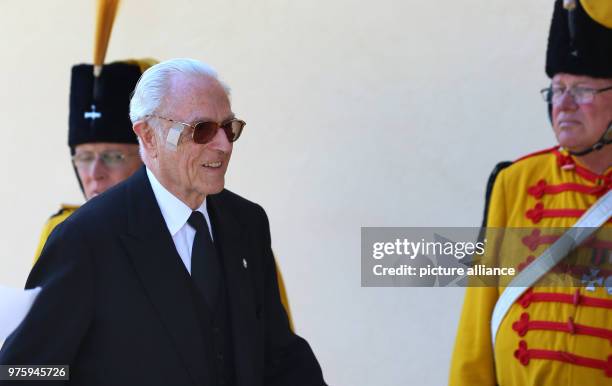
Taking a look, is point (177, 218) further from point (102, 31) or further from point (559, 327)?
point (102, 31)

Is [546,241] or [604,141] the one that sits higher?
[604,141]

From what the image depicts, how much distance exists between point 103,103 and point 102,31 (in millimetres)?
325

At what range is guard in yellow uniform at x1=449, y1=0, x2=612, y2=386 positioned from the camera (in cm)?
381

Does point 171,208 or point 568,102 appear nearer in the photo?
point 171,208

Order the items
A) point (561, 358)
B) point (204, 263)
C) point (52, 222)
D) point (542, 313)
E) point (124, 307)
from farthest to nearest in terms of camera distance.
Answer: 1. point (52, 222)
2. point (542, 313)
3. point (561, 358)
4. point (204, 263)
5. point (124, 307)

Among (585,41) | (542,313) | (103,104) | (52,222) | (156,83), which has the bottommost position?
(542,313)

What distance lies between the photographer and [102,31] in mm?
4996

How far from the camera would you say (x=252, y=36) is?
218 inches

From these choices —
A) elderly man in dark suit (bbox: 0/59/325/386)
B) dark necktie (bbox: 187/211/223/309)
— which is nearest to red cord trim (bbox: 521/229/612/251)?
elderly man in dark suit (bbox: 0/59/325/386)

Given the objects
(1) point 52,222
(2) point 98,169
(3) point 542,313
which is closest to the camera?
(3) point 542,313

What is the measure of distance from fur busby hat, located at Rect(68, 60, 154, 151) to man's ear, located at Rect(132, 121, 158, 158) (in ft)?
5.08

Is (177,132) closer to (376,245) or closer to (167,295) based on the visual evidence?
(167,295)

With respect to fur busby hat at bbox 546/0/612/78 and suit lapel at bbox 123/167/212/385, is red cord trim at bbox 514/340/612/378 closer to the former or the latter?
fur busby hat at bbox 546/0/612/78

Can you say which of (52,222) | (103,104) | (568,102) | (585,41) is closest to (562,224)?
(568,102)
